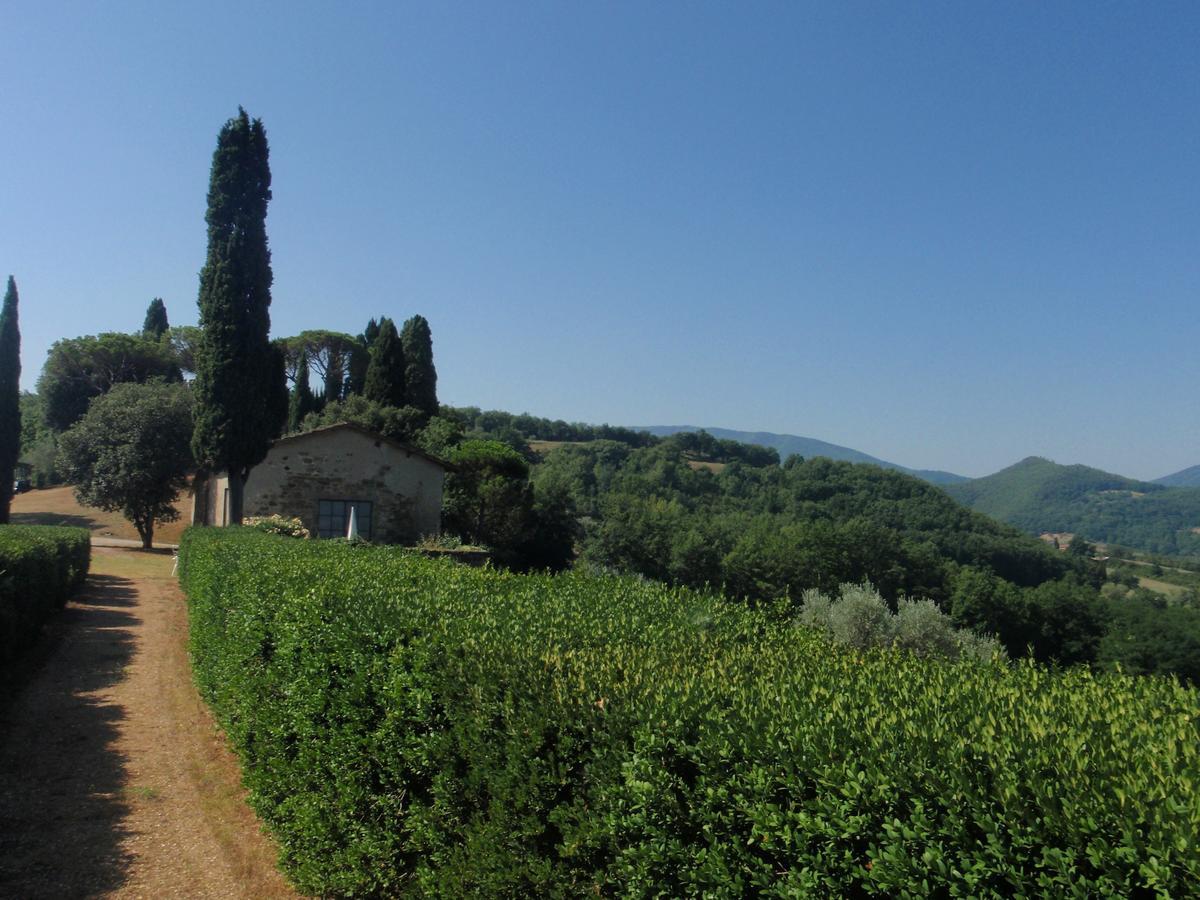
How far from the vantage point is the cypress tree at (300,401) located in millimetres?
46250

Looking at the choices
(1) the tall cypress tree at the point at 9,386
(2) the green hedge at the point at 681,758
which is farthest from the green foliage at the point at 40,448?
(2) the green hedge at the point at 681,758

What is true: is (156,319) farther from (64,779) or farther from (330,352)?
(64,779)

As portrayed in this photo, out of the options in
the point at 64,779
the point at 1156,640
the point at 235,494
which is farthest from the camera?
the point at 1156,640

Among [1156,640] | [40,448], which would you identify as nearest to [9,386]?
[40,448]

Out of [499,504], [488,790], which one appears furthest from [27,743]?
[499,504]

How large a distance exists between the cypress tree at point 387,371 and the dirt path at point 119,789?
3146cm

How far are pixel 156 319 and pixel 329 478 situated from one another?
37.1 metres

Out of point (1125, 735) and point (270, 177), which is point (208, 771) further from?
point (270, 177)

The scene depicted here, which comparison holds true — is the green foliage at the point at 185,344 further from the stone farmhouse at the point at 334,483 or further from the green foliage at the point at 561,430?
the green foliage at the point at 561,430

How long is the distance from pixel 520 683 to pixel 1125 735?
7.04 ft

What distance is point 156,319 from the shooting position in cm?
5419

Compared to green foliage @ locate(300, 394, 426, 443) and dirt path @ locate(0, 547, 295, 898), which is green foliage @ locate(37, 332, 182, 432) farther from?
dirt path @ locate(0, 547, 295, 898)

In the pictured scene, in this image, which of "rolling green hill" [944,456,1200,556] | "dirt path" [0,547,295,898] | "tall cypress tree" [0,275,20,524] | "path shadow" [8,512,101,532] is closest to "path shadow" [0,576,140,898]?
"dirt path" [0,547,295,898]

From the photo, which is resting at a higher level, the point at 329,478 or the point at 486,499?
the point at 329,478
